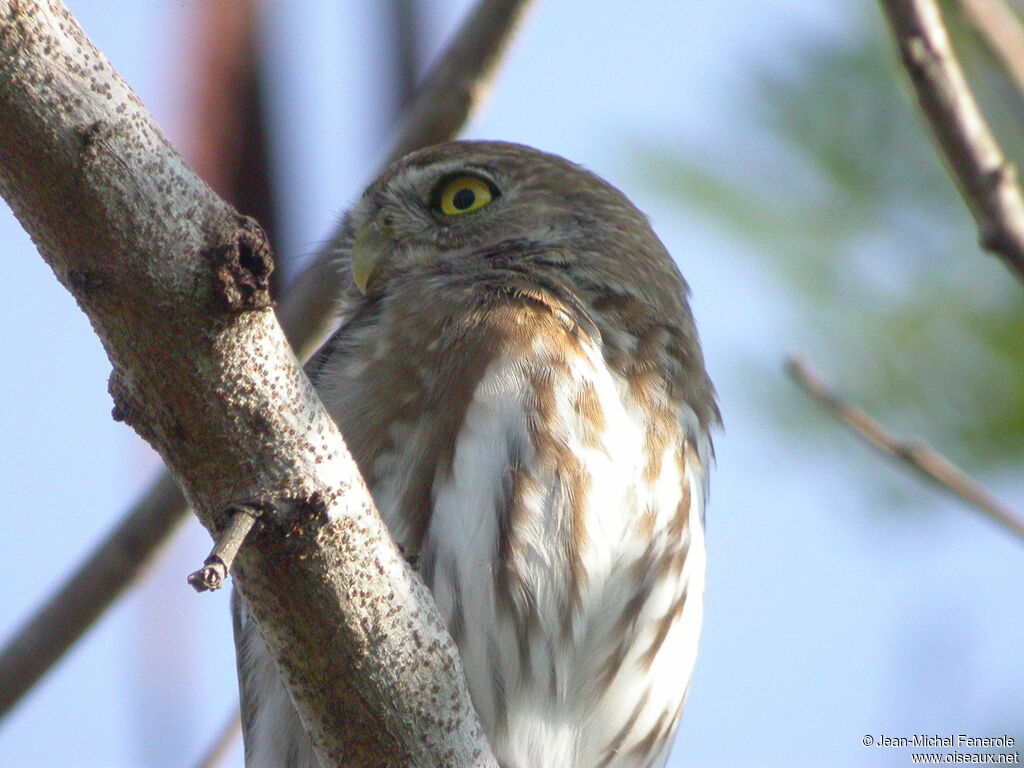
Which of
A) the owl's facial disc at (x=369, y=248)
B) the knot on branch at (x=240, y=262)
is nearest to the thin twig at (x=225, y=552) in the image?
the knot on branch at (x=240, y=262)

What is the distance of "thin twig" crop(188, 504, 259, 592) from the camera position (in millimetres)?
1587

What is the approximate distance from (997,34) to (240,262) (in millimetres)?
1231

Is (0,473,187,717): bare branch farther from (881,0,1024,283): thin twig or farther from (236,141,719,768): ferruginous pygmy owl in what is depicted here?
(881,0,1024,283): thin twig

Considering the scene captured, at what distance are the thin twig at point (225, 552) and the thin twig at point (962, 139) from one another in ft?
3.50

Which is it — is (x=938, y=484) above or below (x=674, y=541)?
above

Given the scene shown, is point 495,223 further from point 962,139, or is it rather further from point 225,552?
point 225,552

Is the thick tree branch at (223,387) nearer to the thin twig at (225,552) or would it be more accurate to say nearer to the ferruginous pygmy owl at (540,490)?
the thin twig at (225,552)

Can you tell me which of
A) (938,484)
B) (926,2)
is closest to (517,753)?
(938,484)

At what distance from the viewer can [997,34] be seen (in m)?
2.10

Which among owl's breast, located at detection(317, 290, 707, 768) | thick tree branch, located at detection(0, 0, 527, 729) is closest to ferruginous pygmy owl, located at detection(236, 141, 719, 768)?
owl's breast, located at detection(317, 290, 707, 768)

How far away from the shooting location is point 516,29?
3334mm

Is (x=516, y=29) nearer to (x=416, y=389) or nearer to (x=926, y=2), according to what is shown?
(x=416, y=389)

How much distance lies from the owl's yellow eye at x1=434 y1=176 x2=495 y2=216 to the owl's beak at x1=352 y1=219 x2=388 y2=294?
209mm

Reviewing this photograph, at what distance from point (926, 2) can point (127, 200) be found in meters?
→ 1.14
